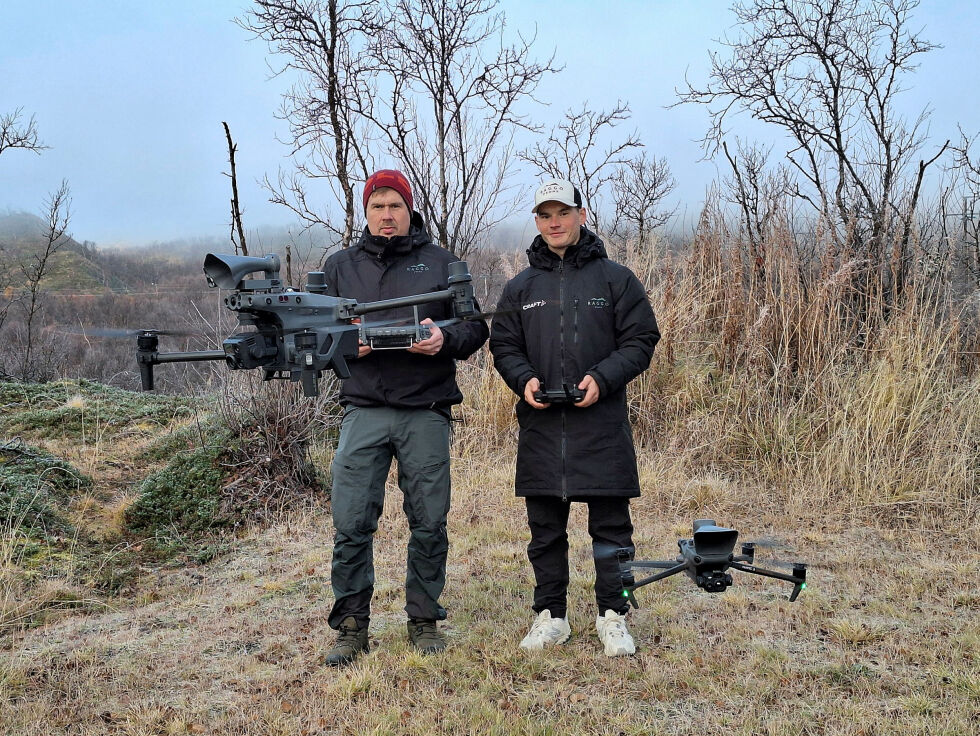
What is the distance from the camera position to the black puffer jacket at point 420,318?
325cm

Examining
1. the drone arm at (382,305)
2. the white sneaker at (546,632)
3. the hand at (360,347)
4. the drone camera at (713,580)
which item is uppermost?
the drone arm at (382,305)

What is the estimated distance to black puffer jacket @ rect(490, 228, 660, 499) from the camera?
3225 millimetres

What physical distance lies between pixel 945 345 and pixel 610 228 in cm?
509

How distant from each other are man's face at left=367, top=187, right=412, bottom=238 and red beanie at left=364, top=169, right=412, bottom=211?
2 cm

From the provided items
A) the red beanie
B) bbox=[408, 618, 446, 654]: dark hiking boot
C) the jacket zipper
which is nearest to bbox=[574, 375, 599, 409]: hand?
the jacket zipper

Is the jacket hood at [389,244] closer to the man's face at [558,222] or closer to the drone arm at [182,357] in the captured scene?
the man's face at [558,222]

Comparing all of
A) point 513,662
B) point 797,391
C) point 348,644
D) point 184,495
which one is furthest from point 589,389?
point 184,495

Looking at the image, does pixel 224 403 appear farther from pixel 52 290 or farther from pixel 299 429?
pixel 52 290

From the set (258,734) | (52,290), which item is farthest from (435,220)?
(52,290)

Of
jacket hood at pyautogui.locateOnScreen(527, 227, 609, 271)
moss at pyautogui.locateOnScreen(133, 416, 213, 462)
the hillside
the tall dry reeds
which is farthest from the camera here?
moss at pyautogui.locateOnScreen(133, 416, 213, 462)

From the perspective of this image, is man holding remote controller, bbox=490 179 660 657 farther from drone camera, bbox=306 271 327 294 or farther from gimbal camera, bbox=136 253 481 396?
drone camera, bbox=306 271 327 294

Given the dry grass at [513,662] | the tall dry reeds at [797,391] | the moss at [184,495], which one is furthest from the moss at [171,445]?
the tall dry reeds at [797,391]

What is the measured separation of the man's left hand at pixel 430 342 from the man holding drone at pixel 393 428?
9 cm

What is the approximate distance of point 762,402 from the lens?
6.17 m
